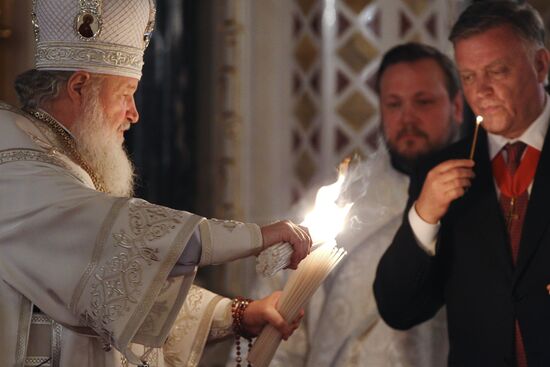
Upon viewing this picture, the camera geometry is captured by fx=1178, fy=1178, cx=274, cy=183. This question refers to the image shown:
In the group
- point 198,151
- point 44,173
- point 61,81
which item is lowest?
point 198,151

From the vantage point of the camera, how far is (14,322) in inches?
130

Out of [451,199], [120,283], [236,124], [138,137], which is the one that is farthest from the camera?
[236,124]

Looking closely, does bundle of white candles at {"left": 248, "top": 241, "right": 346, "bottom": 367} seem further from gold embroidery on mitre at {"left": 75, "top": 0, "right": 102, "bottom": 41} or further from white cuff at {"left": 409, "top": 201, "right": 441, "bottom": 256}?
gold embroidery on mitre at {"left": 75, "top": 0, "right": 102, "bottom": 41}

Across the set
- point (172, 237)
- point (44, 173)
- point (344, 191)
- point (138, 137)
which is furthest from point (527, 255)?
point (138, 137)

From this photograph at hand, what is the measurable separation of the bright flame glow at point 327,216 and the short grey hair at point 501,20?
768 mm

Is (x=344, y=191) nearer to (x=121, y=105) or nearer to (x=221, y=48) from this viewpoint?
(x=121, y=105)

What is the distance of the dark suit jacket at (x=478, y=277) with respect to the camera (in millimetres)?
3629

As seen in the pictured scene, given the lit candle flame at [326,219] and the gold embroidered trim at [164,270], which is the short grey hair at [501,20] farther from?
the gold embroidered trim at [164,270]

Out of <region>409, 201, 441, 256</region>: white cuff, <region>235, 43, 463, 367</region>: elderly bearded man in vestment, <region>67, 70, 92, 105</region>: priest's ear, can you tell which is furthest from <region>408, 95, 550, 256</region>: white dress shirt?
<region>67, 70, 92, 105</region>: priest's ear

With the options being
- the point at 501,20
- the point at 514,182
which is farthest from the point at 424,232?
the point at 501,20

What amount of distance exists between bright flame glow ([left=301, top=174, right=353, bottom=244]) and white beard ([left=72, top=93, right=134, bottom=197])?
609 mm

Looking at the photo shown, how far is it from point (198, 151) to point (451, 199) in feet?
9.60

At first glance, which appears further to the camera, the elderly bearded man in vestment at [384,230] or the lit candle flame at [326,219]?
the elderly bearded man in vestment at [384,230]

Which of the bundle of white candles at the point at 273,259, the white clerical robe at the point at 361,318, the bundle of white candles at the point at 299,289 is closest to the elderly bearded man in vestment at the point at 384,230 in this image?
the white clerical robe at the point at 361,318
